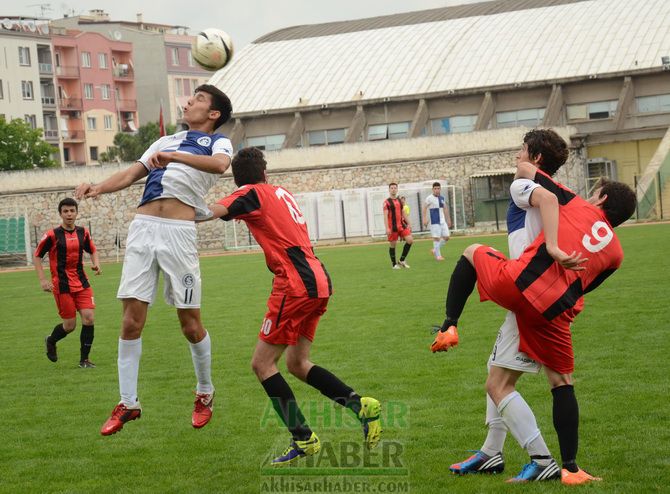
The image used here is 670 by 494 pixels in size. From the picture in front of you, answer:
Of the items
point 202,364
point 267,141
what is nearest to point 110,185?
point 202,364

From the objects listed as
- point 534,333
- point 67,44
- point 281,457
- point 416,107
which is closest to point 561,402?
point 534,333

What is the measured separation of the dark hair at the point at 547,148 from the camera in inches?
244

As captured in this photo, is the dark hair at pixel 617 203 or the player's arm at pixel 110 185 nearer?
the dark hair at pixel 617 203

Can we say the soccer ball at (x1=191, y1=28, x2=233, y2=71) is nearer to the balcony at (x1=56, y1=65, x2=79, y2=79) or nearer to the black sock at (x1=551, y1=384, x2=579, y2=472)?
the black sock at (x1=551, y1=384, x2=579, y2=472)

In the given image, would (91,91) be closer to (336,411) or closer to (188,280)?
(336,411)

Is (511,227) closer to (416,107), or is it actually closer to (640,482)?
(640,482)

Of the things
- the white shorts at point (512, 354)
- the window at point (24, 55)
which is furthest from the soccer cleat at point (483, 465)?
the window at point (24, 55)

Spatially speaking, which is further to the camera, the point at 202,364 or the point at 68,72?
the point at 68,72

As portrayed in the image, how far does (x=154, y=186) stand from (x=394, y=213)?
63.2 ft

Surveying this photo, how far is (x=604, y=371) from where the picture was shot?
9.27m

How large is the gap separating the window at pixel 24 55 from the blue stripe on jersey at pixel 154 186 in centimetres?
8110

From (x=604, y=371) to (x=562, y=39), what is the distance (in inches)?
1783

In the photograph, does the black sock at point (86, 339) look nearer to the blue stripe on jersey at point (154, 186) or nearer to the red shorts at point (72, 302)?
the red shorts at point (72, 302)

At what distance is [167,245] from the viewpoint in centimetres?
712
